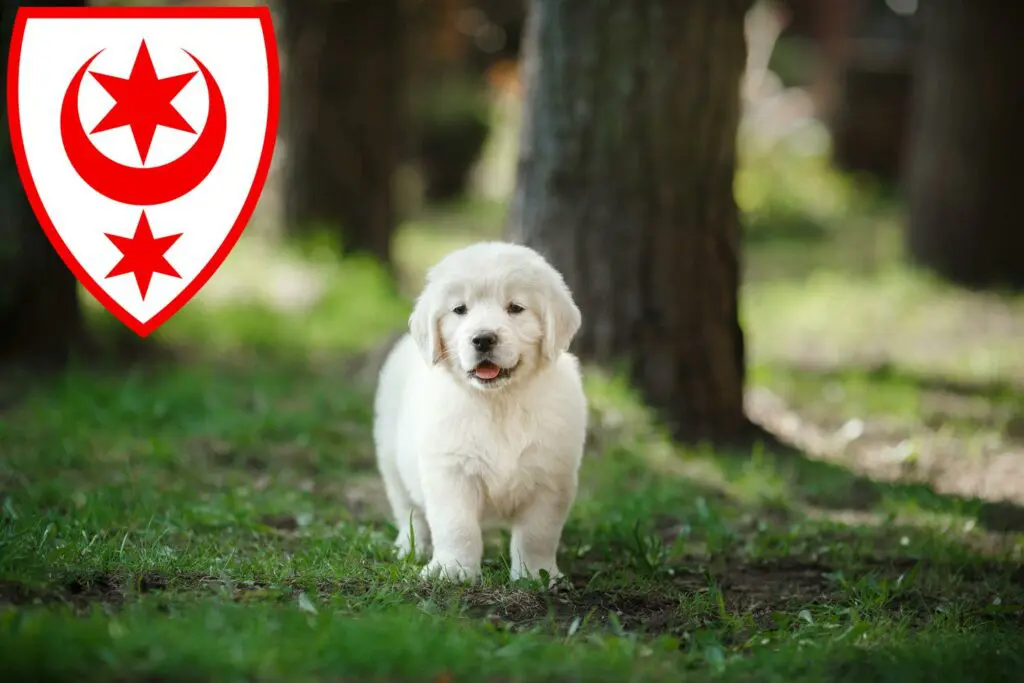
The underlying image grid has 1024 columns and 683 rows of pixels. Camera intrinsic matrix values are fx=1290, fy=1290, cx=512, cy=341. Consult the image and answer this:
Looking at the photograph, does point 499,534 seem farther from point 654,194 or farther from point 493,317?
point 654,194

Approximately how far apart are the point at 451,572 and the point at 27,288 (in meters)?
4.17

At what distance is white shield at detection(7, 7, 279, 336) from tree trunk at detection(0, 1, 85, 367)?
2.47m

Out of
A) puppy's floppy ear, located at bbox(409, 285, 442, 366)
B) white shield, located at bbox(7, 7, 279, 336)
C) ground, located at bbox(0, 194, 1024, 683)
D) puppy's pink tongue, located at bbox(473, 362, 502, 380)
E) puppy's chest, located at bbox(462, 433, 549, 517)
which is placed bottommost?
ground, located at bbox(0, 194, 1024, 683)

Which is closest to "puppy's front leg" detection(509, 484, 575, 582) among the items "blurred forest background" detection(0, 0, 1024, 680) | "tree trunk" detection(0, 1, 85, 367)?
"blurred forest background" detection(0, 0, 1024, 680)

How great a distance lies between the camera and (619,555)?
4785 millimetres

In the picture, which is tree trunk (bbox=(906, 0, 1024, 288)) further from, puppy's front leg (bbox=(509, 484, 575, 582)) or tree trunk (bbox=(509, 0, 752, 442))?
puppy's front leg (bbox=(509, 484, 575, 582))

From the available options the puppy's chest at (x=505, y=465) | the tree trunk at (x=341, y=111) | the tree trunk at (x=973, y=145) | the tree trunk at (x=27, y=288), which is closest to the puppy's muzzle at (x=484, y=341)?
the puppy's chest at (x=505, y=465)

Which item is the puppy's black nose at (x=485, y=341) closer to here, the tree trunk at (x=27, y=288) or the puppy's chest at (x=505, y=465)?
the puppy's chest at (x=505, y=465)

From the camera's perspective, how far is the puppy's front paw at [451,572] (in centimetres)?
407

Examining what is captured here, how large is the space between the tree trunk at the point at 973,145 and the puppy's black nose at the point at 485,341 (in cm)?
790

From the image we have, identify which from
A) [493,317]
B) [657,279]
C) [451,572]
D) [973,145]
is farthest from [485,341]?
[973,145]

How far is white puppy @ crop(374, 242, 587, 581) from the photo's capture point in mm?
4113

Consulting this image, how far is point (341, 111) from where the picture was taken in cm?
1082

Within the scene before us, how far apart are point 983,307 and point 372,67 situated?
5348 millimetres
